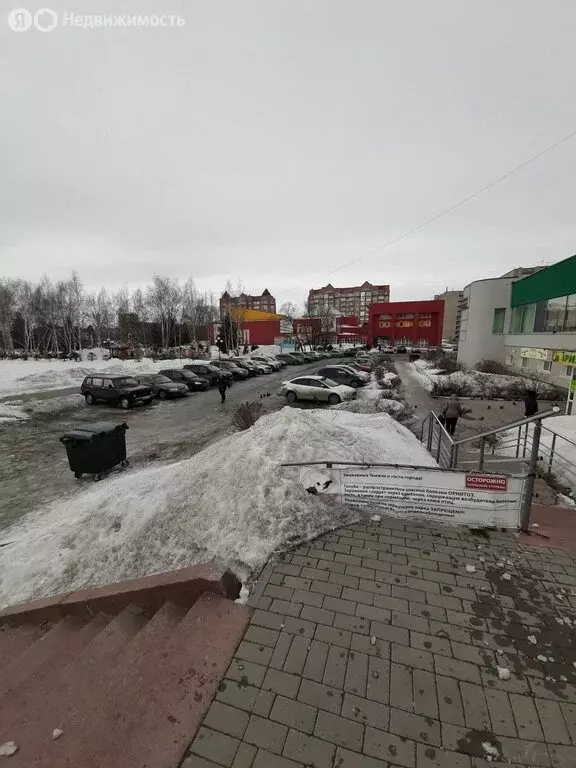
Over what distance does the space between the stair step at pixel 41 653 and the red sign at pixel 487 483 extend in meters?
4.63

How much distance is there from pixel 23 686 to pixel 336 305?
14563 centimetres

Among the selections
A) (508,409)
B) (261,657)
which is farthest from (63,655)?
(508,409)

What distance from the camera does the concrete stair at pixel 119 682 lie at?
208cm

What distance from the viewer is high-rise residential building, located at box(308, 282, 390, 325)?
136 m

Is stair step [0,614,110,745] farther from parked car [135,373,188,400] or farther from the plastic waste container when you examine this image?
parked car [135,373,188,400]

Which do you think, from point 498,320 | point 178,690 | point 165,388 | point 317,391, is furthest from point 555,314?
point 178,690

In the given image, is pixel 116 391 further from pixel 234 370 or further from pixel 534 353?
pixel 534 353

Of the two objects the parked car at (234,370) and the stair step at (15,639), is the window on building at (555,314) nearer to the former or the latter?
the parked car at (234,370)

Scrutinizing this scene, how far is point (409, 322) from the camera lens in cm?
6456

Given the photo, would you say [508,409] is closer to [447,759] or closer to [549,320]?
[549,320]

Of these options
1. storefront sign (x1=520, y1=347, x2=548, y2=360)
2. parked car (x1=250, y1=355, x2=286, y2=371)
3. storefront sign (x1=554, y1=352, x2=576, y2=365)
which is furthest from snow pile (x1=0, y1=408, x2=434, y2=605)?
parked car (x1=250, y1=355, x2=286, y2=371)

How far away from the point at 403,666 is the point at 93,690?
2.28 m

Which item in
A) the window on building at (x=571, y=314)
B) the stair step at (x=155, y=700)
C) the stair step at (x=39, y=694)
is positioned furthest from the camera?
the window on building at (x=571, y=314)

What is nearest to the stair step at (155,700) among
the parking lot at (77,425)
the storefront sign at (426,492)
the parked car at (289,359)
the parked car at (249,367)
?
the storefront sign at (426,492)
